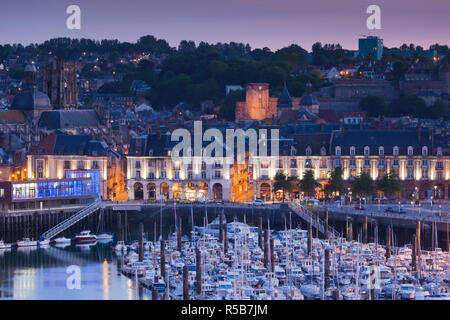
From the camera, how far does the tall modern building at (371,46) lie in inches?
5679

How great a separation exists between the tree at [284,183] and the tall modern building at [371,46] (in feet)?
272

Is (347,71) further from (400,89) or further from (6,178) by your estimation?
(6,178)

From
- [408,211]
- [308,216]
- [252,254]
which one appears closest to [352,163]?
[408,211]

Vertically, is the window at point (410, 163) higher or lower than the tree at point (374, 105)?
lower

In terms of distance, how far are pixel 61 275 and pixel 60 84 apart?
180 feet

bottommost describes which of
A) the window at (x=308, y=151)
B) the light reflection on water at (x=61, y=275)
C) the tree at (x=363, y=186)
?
the light reflection on water at (x=61, y=275)

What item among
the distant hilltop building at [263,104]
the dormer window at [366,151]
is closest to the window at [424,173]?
the dormer window at [366,151]

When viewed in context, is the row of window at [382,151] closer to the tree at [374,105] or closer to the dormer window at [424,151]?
the dormer window at [424,151]

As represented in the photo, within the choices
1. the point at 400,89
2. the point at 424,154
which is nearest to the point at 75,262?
the point at 424,154

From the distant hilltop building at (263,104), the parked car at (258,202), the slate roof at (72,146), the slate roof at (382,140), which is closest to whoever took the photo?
the parked car at (258,202)

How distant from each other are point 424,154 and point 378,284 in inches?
946

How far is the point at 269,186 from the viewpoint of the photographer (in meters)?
62.8

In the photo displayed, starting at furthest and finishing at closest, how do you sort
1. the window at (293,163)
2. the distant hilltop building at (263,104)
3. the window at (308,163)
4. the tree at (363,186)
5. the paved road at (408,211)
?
the distant hilltop building at (263,104) → the window at (308,163) → the window at (293,163) → the tree at (363,186) → the paved road at (408,211)

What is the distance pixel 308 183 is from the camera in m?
60.9
